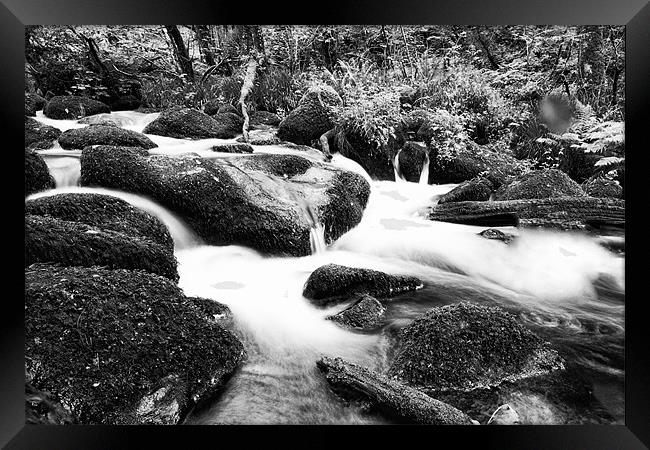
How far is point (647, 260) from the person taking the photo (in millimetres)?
2402

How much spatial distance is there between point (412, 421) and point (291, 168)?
159cm

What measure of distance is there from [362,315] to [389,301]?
0.60ft

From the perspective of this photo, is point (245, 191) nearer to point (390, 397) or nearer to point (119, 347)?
point (119, 347)

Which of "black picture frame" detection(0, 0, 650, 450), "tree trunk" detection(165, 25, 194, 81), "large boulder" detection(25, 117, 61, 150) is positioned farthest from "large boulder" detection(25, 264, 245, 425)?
"tree trunk" detection(165, 25, 194, 81)

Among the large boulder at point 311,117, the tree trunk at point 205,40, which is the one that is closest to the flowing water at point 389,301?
the large boulder at point 311,117

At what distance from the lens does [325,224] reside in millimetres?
2613

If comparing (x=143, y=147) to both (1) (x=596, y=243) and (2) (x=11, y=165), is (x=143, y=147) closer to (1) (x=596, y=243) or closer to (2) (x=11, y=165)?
(2) (x=11, y=165)

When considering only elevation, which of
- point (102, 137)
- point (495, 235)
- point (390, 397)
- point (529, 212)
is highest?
point (102, 137)

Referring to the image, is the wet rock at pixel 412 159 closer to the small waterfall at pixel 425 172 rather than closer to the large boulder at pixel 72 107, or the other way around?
the small waterfall at pixel 425 172

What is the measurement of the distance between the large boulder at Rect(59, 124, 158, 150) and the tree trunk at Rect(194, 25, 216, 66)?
61cm

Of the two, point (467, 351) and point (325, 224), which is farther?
point (325, 224)

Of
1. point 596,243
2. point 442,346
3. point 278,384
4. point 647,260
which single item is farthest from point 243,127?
point 647,260

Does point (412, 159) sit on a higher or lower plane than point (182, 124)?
lower

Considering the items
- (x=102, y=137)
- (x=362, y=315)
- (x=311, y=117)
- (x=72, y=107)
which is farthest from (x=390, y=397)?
(x=72, y=107)
